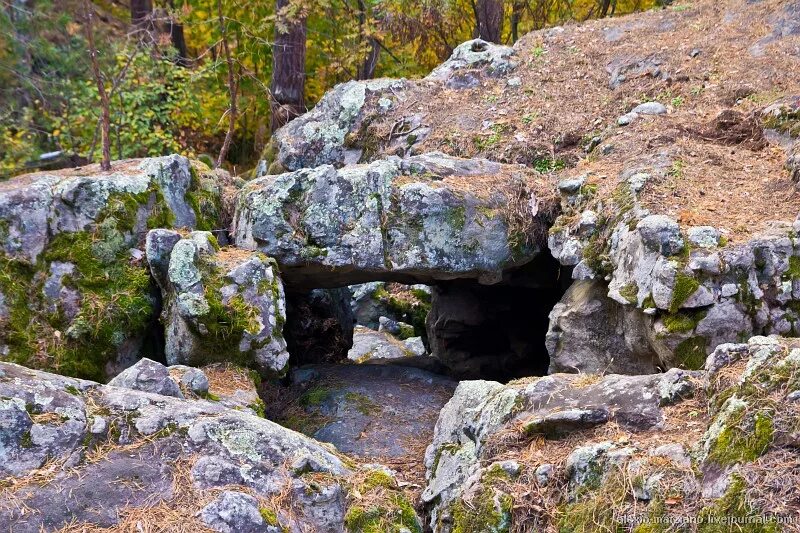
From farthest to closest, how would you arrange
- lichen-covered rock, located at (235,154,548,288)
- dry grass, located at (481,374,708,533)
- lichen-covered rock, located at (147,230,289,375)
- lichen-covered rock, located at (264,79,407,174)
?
lichen-covered rock, located at (264,79,407,174), lichen-covered rock, located at (235,154,548,288), lichen-covered rock, located at (147,230,289,375), dry grass, located at (481,374,708,533)

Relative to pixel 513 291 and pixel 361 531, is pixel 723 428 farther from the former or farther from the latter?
pixel 513 291

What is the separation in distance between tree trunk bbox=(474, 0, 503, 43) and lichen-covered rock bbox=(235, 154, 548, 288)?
348 inches

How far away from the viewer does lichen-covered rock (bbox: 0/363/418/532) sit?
15.8ft

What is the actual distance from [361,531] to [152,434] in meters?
1.51

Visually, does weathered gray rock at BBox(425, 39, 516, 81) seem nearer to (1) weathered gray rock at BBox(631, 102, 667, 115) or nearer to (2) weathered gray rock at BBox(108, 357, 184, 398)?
(1) weathered gray rock at BBox(631, 102, 667, 115)

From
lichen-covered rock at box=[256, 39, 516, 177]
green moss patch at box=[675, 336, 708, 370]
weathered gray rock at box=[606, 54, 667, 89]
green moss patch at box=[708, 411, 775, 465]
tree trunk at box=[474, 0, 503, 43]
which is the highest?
tree trunk at box=[474, 0, 503, 43]

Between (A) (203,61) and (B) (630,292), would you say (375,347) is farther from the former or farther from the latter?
(A) (203,61)

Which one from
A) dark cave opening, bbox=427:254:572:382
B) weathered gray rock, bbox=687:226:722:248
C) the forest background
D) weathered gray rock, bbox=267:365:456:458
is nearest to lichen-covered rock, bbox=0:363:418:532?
weathered gray rock, bbox=267:365:456:458

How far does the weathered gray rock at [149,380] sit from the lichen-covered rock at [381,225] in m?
2.57

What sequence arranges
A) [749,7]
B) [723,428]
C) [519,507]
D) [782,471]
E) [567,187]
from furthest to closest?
[749,7] → [567,187] → [519,507] → [723,428] → [782,471]

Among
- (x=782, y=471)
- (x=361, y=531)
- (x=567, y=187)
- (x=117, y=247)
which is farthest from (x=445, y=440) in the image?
(x=117, y=247)

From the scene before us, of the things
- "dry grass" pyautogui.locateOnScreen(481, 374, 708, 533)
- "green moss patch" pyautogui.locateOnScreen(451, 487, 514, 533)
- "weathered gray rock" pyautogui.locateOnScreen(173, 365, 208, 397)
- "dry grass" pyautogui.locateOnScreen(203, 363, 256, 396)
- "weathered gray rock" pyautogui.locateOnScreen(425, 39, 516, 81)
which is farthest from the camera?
"weathered gray rock" pyautogui.locateOnScreen(425, 39, 516, 81)

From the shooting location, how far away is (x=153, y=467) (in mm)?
5137

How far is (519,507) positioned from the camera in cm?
495
